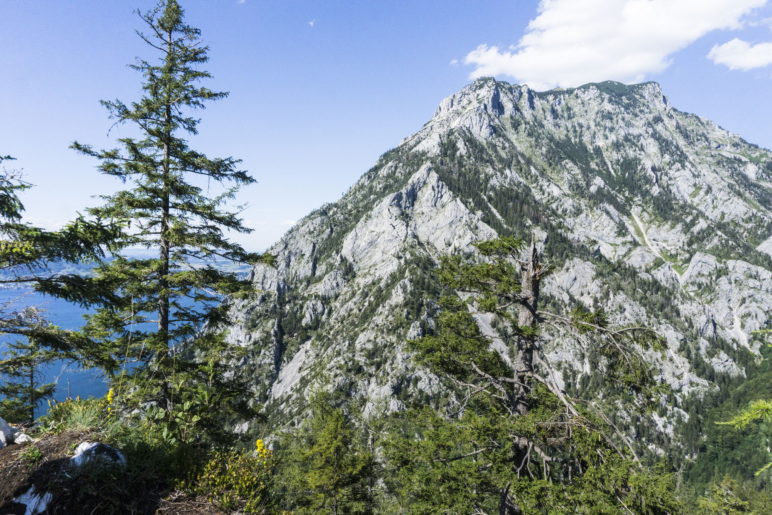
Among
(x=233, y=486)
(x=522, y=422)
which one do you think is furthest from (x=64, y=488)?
(x=522, y=422)

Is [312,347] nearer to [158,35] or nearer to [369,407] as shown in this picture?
[369,407]

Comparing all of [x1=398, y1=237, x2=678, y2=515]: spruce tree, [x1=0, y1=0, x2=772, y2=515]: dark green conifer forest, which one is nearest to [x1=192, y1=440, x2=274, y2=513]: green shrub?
[x1=0, y1=0, x2=772, y2=515]: dark green conifer forest

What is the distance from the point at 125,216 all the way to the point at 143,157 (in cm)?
215

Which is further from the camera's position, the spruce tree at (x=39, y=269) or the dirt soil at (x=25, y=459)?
the spruce tree at (x=39, y=269)

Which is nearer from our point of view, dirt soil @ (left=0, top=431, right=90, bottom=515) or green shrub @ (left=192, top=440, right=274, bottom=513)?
dirt soil @ (left=0, top=431, right=90, bottom=515)

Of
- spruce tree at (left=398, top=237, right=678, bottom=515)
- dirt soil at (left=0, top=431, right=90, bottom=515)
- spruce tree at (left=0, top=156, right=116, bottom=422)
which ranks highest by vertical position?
spruce tree at (left=0, top=156, right=116, bottom=422)

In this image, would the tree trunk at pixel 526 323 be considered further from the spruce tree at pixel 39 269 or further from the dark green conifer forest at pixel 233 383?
the spruce tree at pixel 39 269

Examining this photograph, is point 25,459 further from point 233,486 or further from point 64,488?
point 233,486

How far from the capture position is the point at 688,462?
6009 inches

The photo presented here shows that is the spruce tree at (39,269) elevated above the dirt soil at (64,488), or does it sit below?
above

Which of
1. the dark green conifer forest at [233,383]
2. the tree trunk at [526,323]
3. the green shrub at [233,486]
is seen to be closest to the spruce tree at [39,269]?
the dark green conifer forest at [233,383]

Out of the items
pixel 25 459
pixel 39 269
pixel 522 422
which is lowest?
pixel 522 422

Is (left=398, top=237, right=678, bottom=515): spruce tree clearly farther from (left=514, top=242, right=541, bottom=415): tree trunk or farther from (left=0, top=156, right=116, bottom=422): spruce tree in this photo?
(left=0, top=156, right=116, bottom=422): spruce tree

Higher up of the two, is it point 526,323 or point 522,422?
point 526,323
